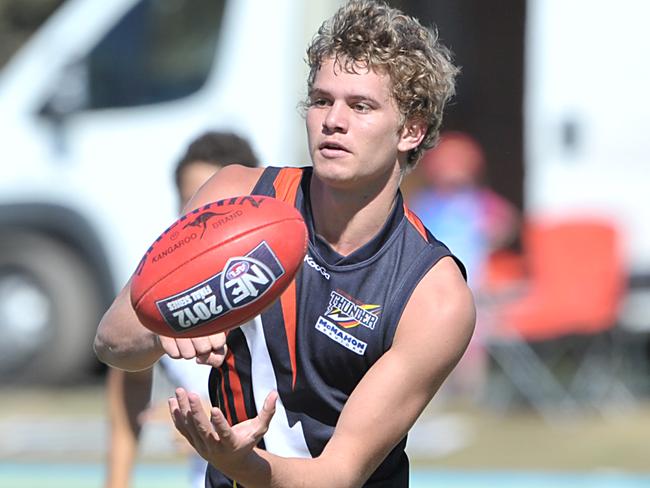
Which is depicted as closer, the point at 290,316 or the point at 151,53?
the point at 290,316

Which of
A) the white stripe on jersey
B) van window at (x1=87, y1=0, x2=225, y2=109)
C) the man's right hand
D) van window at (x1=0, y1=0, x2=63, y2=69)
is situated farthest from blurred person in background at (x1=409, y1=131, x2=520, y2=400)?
the man's right hand

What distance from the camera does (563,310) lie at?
8.75m

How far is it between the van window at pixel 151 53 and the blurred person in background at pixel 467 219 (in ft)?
5.25

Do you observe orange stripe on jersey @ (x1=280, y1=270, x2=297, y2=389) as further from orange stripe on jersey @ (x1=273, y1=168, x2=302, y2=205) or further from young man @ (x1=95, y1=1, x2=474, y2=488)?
orange stripe on jersey @ (x1=273, y1=168, x2=302, y2=205)

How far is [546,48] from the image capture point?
28.9ft

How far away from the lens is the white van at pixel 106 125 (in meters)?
8.85

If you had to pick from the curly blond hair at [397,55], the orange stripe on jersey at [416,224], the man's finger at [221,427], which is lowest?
the man's finger at [221,427]

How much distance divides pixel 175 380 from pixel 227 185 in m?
1.28

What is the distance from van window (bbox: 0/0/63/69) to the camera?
950cm

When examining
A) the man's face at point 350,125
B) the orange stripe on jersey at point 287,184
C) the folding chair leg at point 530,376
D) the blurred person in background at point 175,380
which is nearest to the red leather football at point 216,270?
the man's face at point 350,125

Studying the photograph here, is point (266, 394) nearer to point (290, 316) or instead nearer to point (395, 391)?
point (290, 316)

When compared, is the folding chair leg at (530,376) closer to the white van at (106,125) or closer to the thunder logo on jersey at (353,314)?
the white van at (106,125)

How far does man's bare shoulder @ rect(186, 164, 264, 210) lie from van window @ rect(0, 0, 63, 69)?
246 inches

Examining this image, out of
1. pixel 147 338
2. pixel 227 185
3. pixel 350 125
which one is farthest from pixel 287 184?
pixel 147 338
